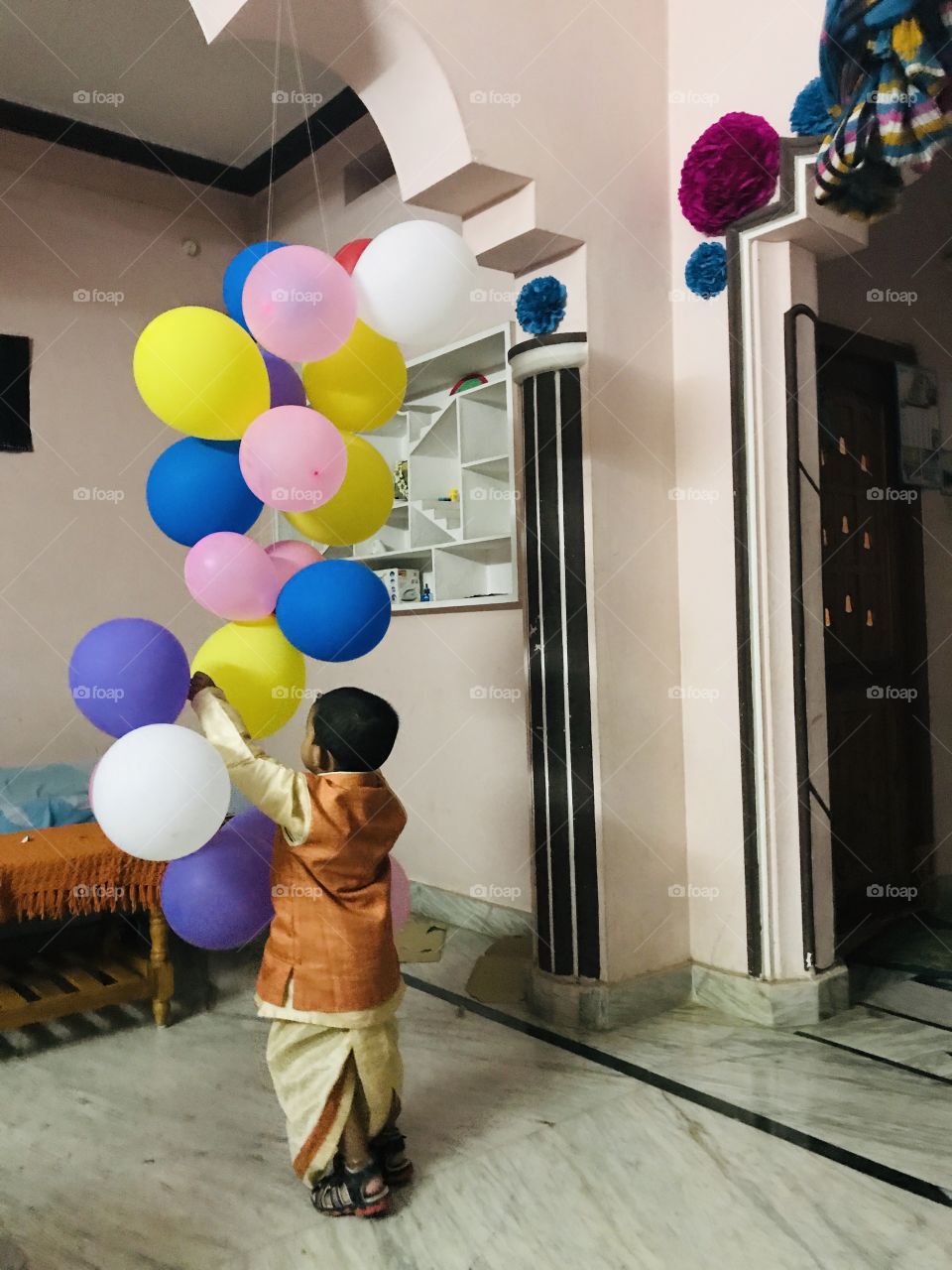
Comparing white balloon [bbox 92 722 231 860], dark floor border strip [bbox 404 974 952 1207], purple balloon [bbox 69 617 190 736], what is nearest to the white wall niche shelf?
dark floor border strip [bbox 404 974 952 1207]

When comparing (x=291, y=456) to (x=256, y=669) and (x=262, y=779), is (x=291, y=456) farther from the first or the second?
(x=262, y=779)

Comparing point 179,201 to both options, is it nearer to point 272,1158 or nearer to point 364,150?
point 364,150

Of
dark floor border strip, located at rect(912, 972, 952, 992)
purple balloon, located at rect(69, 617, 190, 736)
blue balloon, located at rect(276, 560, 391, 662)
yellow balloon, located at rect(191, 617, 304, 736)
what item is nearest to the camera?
purple balloon, located at rect(69, 617, 190, 736)

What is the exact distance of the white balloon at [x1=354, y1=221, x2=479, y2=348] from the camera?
178cm

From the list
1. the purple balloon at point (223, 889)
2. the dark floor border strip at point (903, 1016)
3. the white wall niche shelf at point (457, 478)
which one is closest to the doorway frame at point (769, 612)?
the dark floor border strip at point (903, 1016)

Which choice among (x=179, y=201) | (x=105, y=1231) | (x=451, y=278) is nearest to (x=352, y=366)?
(x=451, y=278)

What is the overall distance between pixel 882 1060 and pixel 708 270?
6.61ft

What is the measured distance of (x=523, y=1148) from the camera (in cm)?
193

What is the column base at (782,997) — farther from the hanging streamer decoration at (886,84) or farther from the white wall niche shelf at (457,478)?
the hanging streamer decoration at (886,84)

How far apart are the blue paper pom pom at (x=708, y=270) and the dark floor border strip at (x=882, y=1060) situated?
6.33ft

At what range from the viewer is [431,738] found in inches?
144

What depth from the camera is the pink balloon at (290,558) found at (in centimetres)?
195

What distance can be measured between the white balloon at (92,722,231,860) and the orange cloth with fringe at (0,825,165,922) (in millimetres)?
1077

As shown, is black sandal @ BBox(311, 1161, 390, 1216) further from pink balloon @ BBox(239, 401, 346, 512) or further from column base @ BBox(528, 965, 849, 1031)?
pink balloon @ BBox(239, 401, 346, 512)
